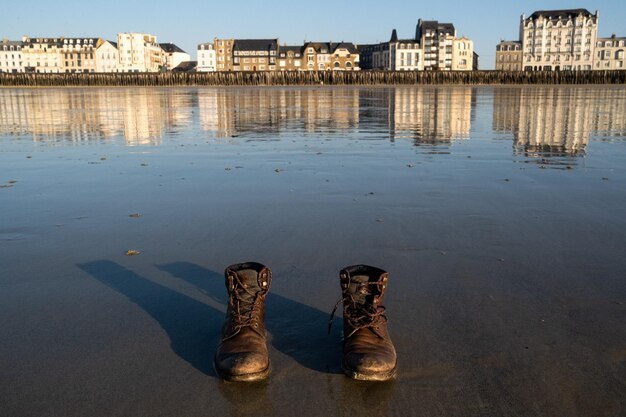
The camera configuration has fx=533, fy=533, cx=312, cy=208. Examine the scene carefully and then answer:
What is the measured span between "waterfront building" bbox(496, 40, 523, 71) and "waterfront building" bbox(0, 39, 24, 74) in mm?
122851

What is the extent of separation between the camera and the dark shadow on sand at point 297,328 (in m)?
2.43

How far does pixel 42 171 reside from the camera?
718 centimetres

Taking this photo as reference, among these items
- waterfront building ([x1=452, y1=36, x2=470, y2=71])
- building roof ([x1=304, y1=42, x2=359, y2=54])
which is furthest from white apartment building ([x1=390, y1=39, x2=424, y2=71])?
building roof ([x1=304, y1=42, x2=359, y2=54])

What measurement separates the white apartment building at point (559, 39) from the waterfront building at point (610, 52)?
4489mm

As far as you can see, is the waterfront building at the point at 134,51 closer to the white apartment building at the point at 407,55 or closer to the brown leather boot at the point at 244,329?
the white apartment building at the point at 407,55

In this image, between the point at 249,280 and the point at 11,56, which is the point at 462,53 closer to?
the point at 11,56

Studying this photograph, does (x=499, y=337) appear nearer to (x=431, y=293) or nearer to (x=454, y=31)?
(x=431, y=293)

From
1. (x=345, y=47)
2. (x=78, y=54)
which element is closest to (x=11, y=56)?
(x=78, y=54)

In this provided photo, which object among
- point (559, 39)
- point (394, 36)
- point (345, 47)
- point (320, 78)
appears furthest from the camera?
point (345, 47)

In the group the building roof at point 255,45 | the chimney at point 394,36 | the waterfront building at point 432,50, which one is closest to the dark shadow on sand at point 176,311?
the waterfront building at point 432,50

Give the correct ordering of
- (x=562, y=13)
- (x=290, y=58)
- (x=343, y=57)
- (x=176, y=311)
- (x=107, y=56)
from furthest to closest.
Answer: (x=290, y=58), (x=343, y=57), (x=107, y=56), (x=562, y=13), (x=176, y=311)

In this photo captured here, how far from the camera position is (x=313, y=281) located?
11.0 ft

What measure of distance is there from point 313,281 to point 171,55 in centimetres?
16449

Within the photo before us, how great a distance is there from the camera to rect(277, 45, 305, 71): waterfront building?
137750mm
